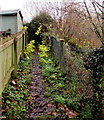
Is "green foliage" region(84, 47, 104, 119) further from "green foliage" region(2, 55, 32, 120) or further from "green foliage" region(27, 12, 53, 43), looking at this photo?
"green foliage" region(27, 12, 53, 43)

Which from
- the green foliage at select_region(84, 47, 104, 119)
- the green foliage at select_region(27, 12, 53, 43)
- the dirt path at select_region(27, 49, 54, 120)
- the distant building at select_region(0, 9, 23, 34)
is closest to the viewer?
the green foliage at select_region(84, 47, 104, 119)

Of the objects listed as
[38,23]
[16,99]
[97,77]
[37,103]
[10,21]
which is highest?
[10,21]

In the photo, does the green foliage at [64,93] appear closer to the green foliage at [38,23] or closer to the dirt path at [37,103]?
the dirt path at [37,103]

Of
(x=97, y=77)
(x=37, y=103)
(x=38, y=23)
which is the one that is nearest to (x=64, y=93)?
(x=37, y=103)

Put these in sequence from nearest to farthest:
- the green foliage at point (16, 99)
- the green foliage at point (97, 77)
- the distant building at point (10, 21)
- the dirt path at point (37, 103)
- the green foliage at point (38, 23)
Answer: the green foliage at point (97, 77) < the green foliage at point (16, 99) < the dirt path at point (37, 103) < the green foliage at point (38, 23) < the distant building at point (10, 21)

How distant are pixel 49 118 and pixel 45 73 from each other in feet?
10.8

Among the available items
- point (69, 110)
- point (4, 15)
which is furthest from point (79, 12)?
point (4, 15)

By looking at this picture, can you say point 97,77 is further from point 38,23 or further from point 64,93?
point 38,23

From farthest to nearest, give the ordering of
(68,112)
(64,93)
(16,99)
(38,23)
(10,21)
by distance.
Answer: (38,23) → (10,21) → (64,93) → (16,99) → (68,112)

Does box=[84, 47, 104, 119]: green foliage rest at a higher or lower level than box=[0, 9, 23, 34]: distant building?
lower

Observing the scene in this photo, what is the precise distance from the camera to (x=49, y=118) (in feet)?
11.4

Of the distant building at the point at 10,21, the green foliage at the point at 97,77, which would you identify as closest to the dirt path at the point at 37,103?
the green foliage at the point at 97,77

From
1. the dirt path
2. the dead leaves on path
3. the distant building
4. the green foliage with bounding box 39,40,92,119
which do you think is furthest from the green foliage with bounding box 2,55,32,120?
the distant building

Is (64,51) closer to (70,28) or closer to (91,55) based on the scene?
(91,55)
